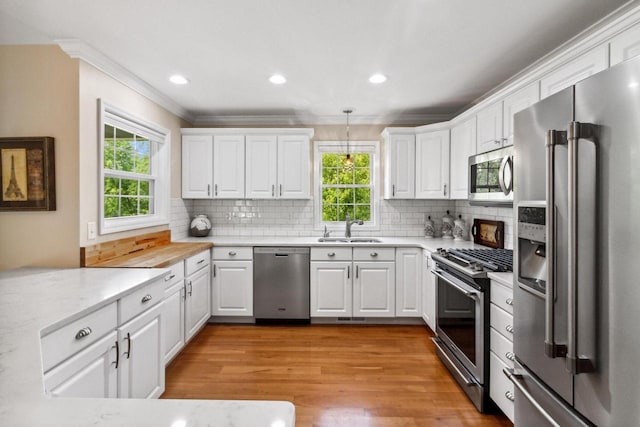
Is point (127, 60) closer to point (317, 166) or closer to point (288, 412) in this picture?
point (317, 166)

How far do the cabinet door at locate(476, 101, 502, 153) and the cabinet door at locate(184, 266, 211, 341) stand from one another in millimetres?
2906

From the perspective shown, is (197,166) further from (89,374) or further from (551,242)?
(551,242)

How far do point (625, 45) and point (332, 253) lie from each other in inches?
111

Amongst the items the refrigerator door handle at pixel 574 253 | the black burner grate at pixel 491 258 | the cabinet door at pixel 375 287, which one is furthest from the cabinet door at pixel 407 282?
the refrigerator door handle at pixel 574 253

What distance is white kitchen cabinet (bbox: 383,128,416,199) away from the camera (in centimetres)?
412

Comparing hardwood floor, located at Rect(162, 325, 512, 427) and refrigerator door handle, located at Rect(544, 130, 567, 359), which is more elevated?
refrigerator door handle, located at Rect(544, 130, 567, 359)

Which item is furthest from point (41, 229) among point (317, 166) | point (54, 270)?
point (317, 166)

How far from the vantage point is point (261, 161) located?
165 inches

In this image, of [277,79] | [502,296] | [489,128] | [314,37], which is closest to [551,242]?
[502,296]

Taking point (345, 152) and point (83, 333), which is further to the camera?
point (345, 152)

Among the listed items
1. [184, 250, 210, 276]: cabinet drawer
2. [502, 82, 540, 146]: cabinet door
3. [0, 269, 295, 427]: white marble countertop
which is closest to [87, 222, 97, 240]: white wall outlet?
[184, 250, 210, 276]: cabinet drawer

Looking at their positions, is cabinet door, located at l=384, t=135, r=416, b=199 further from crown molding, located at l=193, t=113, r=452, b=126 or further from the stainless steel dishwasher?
the stainless steel dishwasher

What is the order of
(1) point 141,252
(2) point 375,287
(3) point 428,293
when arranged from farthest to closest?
1. (2) point 375,287
2. (3) point 428,293
3. (1) point 141,252

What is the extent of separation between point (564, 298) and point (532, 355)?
1.39ft
